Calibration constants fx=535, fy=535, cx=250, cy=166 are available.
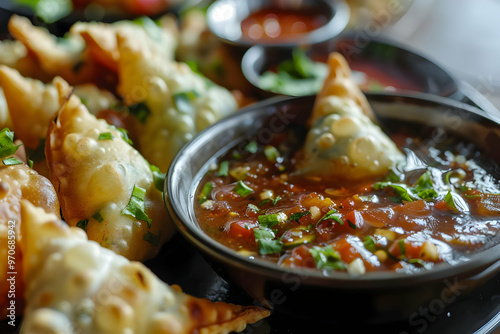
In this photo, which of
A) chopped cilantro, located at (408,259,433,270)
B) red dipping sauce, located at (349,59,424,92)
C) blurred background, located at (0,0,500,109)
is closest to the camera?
chopped cilantro, located at (408,259,433,270)

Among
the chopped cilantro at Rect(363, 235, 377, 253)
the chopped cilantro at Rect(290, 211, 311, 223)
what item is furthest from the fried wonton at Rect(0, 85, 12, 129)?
the chopped cilantro at Rect(363, 235, 377, 253)

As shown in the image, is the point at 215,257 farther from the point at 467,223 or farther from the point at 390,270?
the point at 467,223

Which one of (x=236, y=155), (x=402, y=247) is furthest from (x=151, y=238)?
(x=402, y=247)

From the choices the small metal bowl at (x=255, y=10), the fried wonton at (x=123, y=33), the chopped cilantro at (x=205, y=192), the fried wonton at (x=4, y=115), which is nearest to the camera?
the chopped cilantro at (x=205, y=192)

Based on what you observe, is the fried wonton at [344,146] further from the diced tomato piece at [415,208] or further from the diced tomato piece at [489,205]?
the diced tomato piece at [489,205]

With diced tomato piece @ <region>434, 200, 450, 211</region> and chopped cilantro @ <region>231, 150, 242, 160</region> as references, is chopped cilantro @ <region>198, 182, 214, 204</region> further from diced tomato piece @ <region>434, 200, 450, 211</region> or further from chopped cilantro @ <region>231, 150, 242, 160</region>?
diced tomato piece @ <region>434, 200, 450, 211</region>

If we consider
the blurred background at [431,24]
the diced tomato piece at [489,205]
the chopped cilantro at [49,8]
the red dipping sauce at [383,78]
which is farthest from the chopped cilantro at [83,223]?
the chopped cilantro at [49,8]

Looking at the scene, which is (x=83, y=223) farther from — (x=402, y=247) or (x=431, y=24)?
(x=431, y=24)
